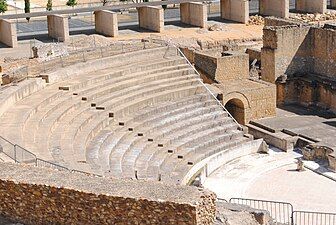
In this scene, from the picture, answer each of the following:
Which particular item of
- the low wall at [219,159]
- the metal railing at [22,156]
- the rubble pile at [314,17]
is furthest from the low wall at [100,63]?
the rubble pile at [314,17]

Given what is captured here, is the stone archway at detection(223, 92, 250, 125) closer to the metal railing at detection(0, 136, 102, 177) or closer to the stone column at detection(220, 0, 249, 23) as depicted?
the stone column at detection(220, 0, 249, 23)

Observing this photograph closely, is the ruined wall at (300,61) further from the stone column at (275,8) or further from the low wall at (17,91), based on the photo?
the low wall at (17,91)

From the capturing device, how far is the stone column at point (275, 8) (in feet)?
122

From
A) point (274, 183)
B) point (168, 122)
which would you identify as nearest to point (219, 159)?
point (168, 122)

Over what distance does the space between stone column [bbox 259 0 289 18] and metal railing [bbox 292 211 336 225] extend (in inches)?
814

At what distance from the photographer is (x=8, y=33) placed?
30.5 metres

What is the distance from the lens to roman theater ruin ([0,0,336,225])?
1004cm

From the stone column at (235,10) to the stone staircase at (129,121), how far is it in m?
11.0

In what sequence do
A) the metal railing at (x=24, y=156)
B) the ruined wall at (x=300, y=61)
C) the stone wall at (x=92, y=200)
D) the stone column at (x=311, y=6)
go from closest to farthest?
1. the stone wall at (x=92, y=200)
2. the metal railing at (x=24, y=156)
3. the ruined wall at (x=300, y=61)
4. the stone column at (x=311, y=6)

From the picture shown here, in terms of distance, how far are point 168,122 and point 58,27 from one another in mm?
11555

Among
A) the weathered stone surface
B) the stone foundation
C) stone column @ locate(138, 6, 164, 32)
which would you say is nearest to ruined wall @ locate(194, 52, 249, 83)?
the stone foundation

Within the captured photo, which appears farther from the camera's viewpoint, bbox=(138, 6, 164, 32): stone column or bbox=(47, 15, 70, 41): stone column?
bbox=(138, 6, 164, 32): stone column

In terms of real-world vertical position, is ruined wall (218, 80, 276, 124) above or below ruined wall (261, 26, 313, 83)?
below

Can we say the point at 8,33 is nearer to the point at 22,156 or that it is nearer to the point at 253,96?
the point at 253,96
